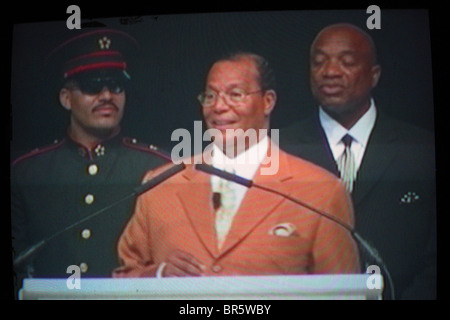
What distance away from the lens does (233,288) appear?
3.12 meters

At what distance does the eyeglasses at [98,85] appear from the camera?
324 cm

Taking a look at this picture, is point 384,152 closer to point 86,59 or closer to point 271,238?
point 271,238

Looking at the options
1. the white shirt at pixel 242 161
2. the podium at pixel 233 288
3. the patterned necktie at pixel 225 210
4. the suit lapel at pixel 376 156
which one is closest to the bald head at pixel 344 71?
the suit lapel at pixel 376 156

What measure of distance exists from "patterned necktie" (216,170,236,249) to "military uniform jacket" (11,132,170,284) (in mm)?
326

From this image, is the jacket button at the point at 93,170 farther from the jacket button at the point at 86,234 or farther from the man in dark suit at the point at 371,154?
the man in dark suit at the point at 371,154

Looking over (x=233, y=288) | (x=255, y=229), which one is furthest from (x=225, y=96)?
(x=233, y=288)

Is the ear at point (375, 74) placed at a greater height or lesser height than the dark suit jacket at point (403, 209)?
greater

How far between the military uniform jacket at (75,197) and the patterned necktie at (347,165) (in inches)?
Result: 33.7

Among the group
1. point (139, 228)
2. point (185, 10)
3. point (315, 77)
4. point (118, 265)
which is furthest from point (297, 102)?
point (118, 265)

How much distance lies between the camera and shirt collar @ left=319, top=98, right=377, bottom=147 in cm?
318

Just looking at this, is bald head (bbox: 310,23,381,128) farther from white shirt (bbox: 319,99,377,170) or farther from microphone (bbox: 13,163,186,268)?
microphone (bbox: 13,163,186,268)

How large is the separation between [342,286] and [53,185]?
1.47 meters

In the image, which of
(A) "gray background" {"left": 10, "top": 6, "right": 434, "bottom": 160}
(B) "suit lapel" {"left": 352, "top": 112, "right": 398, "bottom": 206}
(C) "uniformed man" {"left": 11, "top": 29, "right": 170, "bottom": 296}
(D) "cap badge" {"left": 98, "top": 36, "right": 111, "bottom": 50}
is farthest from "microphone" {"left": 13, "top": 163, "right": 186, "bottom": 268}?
(B) "suit lapel" {"left": 352, "top": 112, "right": 398, "bottom": 206}
